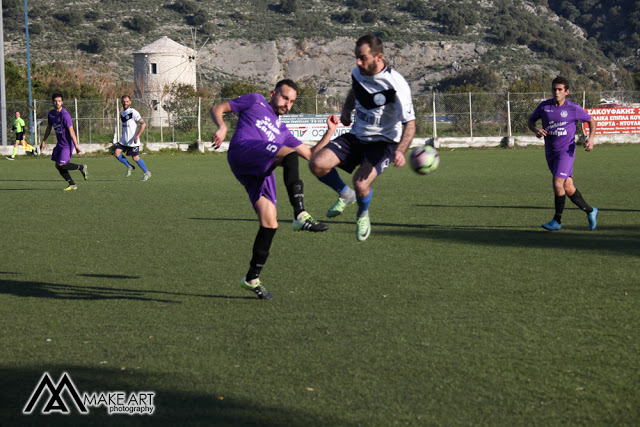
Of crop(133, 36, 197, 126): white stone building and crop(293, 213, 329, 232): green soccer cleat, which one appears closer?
crop(293, 213, 329, 232): green soccer cleat

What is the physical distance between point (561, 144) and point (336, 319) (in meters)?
5.96

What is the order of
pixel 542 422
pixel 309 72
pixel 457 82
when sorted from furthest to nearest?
1. pixel 309 72
2. pixel 457 82
3. pixel 542 422

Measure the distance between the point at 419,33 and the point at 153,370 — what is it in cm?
9427

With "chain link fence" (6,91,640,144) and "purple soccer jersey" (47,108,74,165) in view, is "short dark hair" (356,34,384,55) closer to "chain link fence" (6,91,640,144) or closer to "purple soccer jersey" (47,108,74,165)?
"purple soccer jersey" (47,108,74,165)

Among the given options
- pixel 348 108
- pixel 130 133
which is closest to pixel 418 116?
pixel 130 133

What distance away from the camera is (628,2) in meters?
107

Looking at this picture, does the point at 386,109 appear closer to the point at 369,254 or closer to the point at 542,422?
the point at 369,254

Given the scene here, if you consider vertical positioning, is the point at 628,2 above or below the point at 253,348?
above

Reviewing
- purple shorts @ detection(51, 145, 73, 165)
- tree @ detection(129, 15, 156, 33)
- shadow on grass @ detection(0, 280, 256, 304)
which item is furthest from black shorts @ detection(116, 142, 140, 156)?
tree @ detection(129, 15, 156, 33)

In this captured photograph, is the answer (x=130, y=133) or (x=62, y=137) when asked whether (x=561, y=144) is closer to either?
(x=62, y=137)

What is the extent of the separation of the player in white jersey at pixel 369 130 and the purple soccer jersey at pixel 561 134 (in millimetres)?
4320

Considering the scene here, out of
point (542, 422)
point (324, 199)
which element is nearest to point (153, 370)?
point (542, 422)

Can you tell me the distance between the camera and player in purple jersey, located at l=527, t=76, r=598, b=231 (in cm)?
1017

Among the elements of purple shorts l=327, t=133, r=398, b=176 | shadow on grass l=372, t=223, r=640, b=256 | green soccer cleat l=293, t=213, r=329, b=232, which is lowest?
shadow on grass l=372, t=223, r=640, b=256
